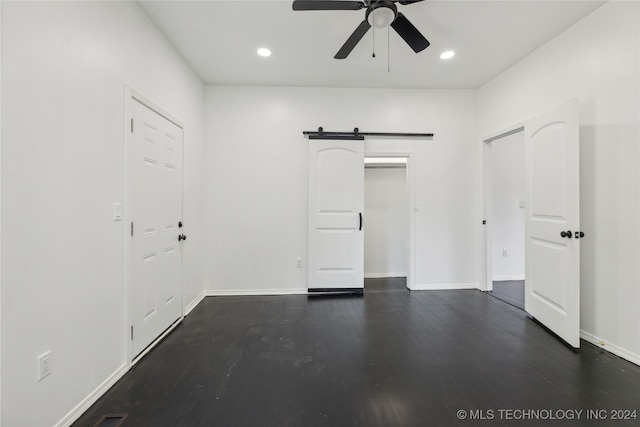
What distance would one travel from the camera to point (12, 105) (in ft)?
3.99

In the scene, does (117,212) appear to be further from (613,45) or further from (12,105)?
(613,45)

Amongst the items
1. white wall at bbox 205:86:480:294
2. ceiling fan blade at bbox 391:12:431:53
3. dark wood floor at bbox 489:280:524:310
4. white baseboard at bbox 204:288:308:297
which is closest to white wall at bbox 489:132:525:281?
dark wood floor at bbox 489:280:524:310

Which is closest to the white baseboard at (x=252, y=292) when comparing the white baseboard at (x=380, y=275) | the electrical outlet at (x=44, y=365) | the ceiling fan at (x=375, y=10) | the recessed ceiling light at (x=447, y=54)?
the white baseboard at (x=380, y=275)

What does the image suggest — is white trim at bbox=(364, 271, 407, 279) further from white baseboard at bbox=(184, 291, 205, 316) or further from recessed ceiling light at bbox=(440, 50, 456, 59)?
recessed ceiling light at bbox=(440, 50, 456, 59)

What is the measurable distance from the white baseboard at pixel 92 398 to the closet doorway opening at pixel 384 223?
3478 millimetres

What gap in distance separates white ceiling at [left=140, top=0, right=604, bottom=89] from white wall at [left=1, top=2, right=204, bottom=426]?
A: 632 mm

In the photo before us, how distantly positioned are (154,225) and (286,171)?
1.82 m

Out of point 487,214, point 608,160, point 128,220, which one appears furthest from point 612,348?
point 128,220

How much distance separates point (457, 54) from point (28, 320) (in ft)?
13.4

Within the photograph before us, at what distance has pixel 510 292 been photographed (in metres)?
3.75

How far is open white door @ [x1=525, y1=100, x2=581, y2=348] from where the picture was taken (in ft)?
7.54

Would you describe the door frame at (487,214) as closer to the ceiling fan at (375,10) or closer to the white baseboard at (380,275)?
the white baseboard at (380,275)

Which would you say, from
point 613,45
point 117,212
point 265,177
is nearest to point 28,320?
point 117,212

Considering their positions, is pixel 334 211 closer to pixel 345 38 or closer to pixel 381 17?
pixel 345 38
